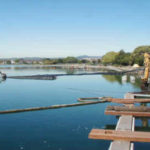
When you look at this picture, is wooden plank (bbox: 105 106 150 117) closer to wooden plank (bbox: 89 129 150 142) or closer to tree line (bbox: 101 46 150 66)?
wooden plank (bbox: 89 129 150 142)

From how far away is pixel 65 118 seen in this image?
14.1m

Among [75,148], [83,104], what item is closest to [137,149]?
[75,148]

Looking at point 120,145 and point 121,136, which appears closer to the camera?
point 120,145

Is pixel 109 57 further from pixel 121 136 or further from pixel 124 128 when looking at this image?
pixel 121 136

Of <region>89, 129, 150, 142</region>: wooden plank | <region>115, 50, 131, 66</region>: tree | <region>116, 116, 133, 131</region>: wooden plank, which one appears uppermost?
<region>115, 50, 131, 66</region>: tree

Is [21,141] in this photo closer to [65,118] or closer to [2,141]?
[2,141]

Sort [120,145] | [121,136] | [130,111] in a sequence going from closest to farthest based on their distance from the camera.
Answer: [120,145]
[121,136]
[130,111]

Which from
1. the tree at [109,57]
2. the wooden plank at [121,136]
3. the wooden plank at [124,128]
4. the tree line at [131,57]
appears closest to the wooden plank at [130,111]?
the wooden plank at [124,128]

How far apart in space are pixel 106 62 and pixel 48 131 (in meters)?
115

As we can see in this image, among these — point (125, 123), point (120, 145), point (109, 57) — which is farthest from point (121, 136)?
point (109, 57)

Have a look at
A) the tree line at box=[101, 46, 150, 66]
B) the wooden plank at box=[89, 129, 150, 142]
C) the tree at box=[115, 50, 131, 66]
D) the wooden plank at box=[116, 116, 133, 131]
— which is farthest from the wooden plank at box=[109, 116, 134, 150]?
the tree at box=[115, 50, 131, 66]

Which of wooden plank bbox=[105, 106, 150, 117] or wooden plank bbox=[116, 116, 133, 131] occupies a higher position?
wooden plank bbox=[105, 106, 150, 117]

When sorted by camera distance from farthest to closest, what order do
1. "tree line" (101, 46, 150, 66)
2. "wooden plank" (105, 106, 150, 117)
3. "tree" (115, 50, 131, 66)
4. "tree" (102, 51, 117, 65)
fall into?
"tree" (102, 51, 117, 65), "tree" (115, 50, 131, 66), "tree line" (101, 46, 150, 66), "wooden plank" (105, 106, 150, 117)

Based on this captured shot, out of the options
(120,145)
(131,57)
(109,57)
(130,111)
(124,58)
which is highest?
(109,57)
